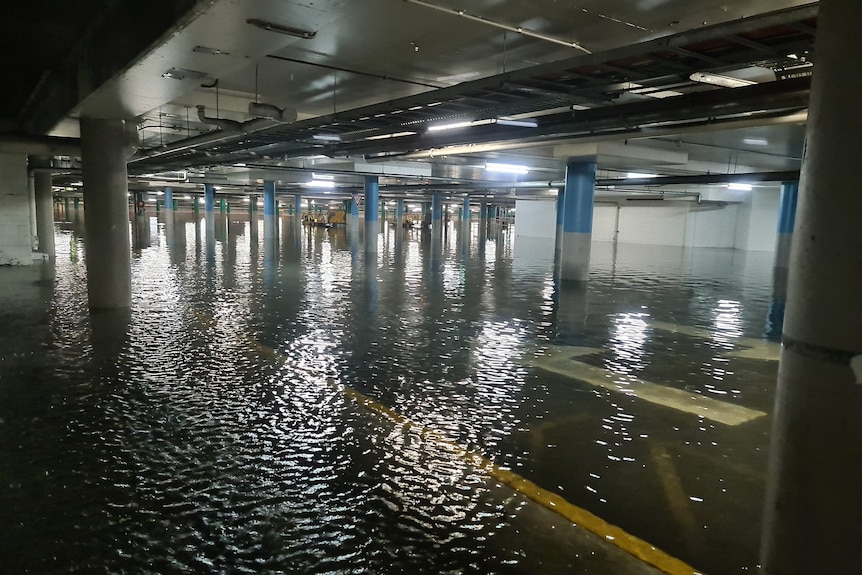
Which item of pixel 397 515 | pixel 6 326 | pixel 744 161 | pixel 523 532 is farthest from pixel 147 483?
pixel 744 161

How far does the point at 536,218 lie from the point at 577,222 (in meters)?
25.8

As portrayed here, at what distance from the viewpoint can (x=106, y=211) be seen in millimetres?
10047

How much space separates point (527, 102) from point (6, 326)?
27.5 feet

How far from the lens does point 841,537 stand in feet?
6.78

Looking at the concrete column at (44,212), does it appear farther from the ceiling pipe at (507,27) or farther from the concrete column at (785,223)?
the concrete column at (785,223)

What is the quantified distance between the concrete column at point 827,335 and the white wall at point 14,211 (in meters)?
19.3

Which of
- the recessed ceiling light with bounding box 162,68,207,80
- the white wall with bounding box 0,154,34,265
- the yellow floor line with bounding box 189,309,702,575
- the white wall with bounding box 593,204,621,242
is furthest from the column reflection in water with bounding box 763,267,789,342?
the white wall with bounding box 0,154,34,265

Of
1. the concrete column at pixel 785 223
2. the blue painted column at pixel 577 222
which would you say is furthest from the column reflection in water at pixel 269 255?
the concrete column at pixel 785 223

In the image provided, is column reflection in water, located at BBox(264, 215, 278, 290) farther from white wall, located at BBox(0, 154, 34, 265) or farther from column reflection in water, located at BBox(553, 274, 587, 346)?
white wall, located at BBox(0, 154, 34, 265)

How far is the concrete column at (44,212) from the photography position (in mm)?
20022

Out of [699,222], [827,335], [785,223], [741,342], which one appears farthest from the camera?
[699,222]

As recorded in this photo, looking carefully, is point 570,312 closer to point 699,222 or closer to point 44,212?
point 44,212

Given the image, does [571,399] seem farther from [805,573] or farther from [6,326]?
[6,326]

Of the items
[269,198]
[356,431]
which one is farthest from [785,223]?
[269,198]
